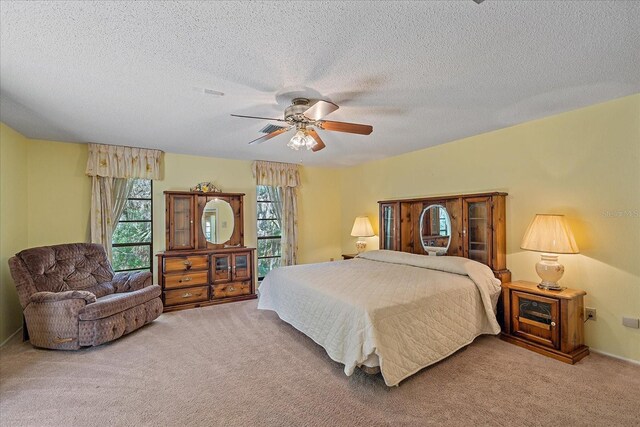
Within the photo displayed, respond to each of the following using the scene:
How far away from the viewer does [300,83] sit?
7.43 ft

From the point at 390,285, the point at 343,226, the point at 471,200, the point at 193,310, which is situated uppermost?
the point at 471,200

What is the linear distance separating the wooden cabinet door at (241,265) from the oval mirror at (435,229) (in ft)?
9.17

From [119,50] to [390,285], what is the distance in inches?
111

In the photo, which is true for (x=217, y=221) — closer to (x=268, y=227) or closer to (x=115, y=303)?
(x=268, y=227)

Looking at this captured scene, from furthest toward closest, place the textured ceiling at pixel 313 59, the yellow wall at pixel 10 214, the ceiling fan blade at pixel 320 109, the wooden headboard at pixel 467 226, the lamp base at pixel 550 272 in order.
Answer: the wooden headboard at pixel 467 226 → the yellow wall at pixel 10 214 → the lamp base at pixel 550 272 → the ceiling fan blade at pixel 320 109 → the textured ceiling at pixel 313 59

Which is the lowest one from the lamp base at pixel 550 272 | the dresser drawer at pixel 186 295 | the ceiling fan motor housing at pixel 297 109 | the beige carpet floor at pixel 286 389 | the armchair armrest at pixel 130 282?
the beige carpet floor at pixel 286 389

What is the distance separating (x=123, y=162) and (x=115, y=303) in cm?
219

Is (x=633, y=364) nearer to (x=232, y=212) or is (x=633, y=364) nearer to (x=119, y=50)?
(x=119, y=50)

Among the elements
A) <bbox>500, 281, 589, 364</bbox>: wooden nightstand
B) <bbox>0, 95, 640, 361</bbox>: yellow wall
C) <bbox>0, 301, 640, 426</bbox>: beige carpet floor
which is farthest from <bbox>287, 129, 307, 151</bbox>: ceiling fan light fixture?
<bbox>500, 281, 589, 364</bbox>: wooden nightstand

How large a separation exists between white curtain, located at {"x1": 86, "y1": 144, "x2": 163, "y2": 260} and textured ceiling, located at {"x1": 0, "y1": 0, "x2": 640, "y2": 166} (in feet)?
3.12

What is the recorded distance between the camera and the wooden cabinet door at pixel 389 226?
4719mm

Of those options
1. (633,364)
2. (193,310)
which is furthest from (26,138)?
(633,364)

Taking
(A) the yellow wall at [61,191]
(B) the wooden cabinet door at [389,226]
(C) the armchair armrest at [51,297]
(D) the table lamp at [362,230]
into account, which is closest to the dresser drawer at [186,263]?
(A) the yellow wall at [61,191]

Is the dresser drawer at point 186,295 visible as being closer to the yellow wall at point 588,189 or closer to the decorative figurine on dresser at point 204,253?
the decorative figurine on dresser at point 204,253
